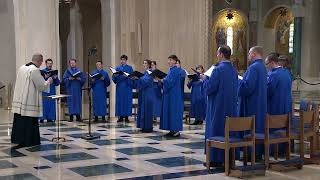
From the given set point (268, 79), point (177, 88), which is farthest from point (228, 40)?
point (268, 79)

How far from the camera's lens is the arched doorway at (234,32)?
2131 centimetres

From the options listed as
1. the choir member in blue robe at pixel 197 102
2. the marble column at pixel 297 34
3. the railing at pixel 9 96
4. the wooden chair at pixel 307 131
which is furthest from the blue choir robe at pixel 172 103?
the marble column at pixel 297 34

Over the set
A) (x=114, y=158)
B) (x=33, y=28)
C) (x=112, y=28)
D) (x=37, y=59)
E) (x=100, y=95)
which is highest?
(x=112, y=28)

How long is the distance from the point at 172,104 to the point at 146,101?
862 millimetres

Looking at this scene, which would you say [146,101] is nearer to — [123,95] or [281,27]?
[123,95]

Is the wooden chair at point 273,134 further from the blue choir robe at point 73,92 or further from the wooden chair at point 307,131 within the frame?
the blue choir robe at point 73,92

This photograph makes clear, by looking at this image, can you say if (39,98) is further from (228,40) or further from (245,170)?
(228,40)

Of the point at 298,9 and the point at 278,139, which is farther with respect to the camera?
the point at 298,9

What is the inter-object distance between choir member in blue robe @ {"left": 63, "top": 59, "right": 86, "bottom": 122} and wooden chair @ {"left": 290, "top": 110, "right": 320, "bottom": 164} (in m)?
7.29

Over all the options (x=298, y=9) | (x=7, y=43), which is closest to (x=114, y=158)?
(x=7, y=43)

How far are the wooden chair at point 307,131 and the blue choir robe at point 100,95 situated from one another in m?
6.82

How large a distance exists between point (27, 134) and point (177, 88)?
333cm

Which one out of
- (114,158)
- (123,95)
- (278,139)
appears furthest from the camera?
(123,95)

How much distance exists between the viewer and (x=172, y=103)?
10602 mm
